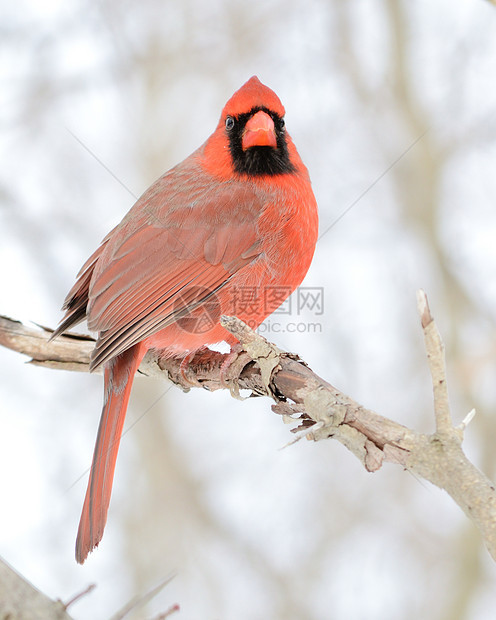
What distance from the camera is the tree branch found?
1622 mm

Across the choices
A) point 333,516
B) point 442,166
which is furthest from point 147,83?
point 333,516

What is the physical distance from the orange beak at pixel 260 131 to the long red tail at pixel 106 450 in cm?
87

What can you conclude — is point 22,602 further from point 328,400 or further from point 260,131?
point 260,131

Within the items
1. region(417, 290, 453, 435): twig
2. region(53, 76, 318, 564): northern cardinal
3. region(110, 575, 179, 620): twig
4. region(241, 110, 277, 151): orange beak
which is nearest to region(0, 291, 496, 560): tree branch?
region(417, 290, 453, 435): twig

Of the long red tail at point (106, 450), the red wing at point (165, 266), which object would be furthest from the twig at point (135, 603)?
the red wing at point (165, 266)

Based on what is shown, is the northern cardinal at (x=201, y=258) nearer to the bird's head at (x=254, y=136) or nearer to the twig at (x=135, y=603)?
the bird's head at (x=254, y=136)

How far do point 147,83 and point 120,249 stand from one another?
99.4 inches

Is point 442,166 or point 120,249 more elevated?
point 442,166

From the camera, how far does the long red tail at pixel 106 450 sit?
7.45 feet

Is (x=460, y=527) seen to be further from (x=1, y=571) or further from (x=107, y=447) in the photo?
(x=1, y=571)

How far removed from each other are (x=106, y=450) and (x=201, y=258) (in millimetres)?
731

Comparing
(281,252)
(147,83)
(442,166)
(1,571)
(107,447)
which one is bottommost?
(1,571)

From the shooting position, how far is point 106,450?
2.40 meters

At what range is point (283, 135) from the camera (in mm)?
2900
